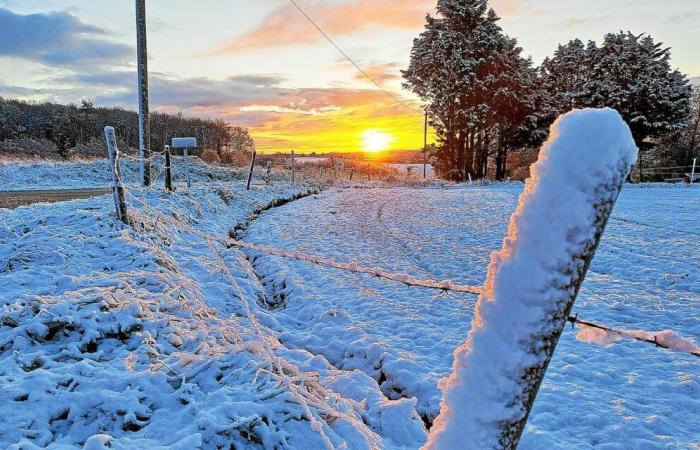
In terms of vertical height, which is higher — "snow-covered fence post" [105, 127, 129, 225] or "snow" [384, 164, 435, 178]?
"snow" [384, 164, 435, 178]

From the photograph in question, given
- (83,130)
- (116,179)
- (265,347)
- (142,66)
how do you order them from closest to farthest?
(265,347), (116,179), (142,66), (83,130)

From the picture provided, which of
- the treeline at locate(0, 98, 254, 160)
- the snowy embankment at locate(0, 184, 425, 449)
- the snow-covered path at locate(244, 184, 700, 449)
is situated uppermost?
the treeline at locate(0, 98, 254, 160)

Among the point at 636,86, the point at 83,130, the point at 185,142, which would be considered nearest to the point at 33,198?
the point at 185,142

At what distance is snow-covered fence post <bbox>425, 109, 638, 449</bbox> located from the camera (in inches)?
33.1

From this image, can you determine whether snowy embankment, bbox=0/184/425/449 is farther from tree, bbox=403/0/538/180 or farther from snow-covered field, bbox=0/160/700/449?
tree, bbox=403/0/538/180

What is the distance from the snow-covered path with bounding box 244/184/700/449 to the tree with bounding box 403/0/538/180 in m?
19.5

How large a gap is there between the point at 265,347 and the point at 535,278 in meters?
3.37

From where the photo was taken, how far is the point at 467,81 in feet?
97.7

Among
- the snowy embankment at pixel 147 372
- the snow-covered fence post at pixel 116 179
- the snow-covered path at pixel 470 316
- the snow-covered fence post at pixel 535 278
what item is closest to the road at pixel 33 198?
the snow-covered path at pixel 470 316

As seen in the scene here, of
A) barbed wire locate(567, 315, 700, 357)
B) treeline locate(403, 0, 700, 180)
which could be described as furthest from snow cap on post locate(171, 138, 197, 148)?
treeline locate(403, 0, 700, 180)

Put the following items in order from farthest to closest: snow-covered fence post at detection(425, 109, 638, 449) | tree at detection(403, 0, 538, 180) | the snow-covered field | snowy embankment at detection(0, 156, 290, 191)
→ tree at detection(403, 0, 538, 180) → snowy embankment at detection(0, 156, 290, 191) → the snow-covered field → snow-covered fence post at detection(425, 109, 638, 449)

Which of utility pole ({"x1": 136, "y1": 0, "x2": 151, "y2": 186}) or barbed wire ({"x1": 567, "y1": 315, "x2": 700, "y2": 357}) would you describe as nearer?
barbed wire ({"x1": 567, "y1": 315, "x2": 700, "y2": 357})

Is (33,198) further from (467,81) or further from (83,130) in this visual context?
(83,130)

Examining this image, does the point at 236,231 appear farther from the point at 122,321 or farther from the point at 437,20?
the point at 437,20
